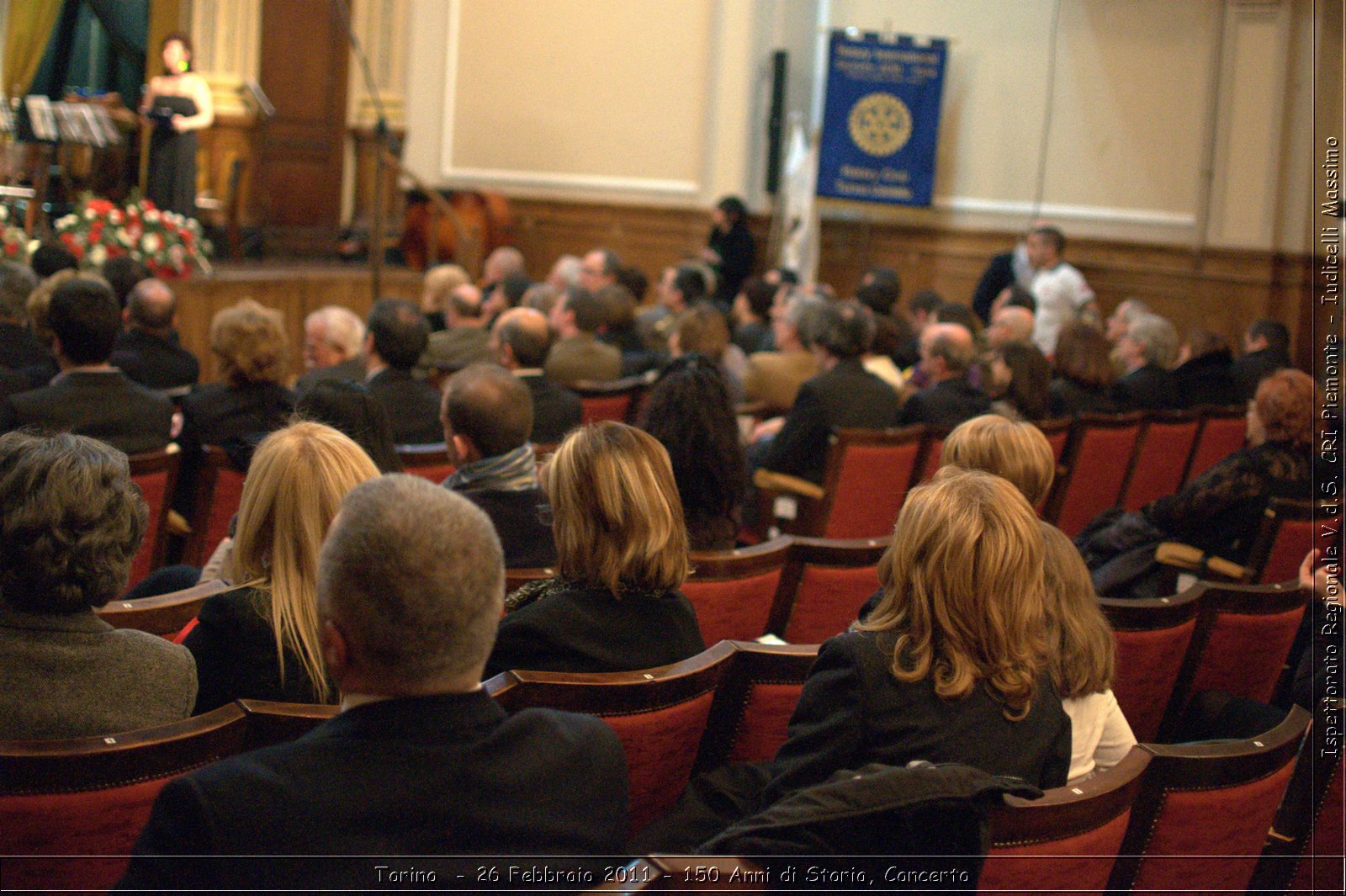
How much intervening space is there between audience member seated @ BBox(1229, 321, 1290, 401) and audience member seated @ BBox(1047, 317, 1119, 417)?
937mm

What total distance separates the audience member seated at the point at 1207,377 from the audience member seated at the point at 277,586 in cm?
510

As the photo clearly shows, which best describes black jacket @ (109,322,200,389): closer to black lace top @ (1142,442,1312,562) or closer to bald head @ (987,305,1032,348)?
black lace top @ (1142,442,1312,562)

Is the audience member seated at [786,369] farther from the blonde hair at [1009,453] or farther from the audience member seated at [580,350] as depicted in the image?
the blonde hair at [1009,453]

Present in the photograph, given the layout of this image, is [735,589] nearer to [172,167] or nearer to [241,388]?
[241,388]

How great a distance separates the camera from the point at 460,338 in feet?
20.5

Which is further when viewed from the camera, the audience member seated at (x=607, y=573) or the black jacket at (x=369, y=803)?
the audience member seated at (x=607, y=573)

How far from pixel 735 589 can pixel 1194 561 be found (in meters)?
1.70

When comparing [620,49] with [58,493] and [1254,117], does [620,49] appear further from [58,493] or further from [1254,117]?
[58,493]

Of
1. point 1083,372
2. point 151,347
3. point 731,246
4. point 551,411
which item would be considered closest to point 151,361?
point 151,347

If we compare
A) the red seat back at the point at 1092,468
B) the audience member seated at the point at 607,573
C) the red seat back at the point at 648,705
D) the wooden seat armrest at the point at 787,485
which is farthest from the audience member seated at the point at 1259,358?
the red seat back at the point at 648,705

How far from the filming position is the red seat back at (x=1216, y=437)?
548 centimetres

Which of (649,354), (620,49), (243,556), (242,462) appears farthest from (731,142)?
(243,556)

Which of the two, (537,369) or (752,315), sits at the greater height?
(752,315)

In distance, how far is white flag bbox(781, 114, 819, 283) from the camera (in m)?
9.99
